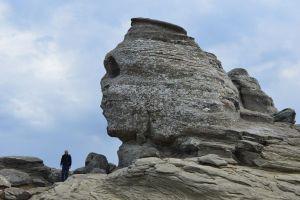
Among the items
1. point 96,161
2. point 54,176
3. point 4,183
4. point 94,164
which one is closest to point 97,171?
point 94,164

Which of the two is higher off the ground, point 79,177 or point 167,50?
point 167,50

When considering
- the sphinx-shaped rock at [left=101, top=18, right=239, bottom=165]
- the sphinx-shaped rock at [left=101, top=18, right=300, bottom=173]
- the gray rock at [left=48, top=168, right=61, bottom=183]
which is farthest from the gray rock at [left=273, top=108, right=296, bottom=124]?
the gray rock at [left=48, top=168, right=61, bottom=183]

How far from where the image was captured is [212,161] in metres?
28.7

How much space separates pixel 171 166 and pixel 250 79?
15.6 meters

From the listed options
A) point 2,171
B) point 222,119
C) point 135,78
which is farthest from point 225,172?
point 2,171

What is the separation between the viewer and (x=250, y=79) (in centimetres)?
4166

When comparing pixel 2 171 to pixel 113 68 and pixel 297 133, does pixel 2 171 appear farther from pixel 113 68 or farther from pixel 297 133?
pixel 297 133

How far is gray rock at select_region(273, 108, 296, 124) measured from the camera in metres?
38.4

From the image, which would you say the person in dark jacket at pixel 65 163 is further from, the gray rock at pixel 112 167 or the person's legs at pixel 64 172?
the gray rock at pixel 112 167

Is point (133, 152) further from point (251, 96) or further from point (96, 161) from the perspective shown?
point (251, 96)

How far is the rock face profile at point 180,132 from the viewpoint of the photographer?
1083 inches

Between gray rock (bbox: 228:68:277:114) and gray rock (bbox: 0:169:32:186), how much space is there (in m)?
14.4

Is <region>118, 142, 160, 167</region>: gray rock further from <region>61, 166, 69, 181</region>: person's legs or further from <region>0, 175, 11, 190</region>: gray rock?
<region>0, 175, 11, 190</region>: gray rock

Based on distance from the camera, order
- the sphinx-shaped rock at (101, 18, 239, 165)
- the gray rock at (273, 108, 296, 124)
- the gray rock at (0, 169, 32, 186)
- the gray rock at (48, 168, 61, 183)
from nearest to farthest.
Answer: the sphinx-shaped rock at (101, 18, 239, 165)
the gray rock at (0, 169, 32, 186)
the gray rock at (48, 168, 61, 183)
the gray rock at (273, 108, 296, 124)
